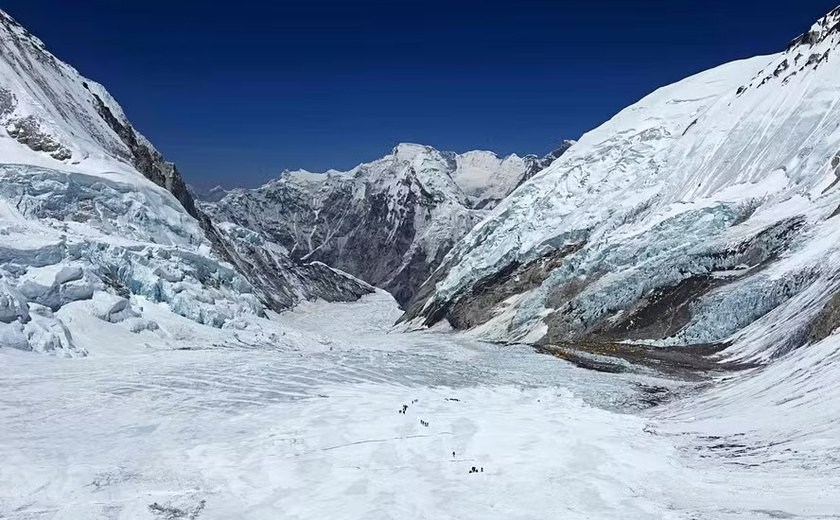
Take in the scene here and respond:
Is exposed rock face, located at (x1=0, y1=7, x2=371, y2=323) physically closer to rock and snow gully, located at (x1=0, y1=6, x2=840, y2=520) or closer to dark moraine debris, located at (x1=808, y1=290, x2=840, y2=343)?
rock and snow gully, located at (x1=0, y1=6, x2=840, y2=520)

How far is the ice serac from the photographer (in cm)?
4425

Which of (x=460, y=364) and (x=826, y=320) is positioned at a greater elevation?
(x=826, y=320)

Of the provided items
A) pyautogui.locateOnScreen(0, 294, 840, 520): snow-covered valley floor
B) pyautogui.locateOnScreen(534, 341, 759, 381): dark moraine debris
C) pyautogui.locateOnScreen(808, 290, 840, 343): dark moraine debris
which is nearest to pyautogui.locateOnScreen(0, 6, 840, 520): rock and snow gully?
pyautogui.locateOnScreen(0, 294, 840, 520): snow-covered valley floor

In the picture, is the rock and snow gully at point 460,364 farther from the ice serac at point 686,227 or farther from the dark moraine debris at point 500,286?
the dark moraine debris at point 500,286

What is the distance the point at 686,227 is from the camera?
6538 cm

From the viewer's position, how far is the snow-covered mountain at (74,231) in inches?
1352

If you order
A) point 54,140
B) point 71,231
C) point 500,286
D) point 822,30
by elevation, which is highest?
point 822,30

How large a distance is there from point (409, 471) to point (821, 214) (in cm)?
4638

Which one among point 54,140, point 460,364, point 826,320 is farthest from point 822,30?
point 54,140

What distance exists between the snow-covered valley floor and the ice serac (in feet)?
48.2

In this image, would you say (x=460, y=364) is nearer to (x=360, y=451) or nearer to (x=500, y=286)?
(x=360, y=451)

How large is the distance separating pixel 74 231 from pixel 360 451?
141 feet

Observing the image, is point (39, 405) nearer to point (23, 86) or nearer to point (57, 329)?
point (57, 329)

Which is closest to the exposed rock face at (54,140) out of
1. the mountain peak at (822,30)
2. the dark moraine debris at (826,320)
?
the dark moraine debris at (826,320)
